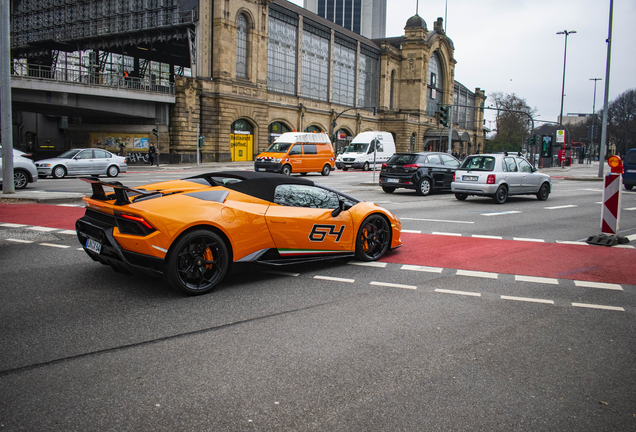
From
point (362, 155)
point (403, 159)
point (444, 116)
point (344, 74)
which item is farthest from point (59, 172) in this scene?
point (344, 74)

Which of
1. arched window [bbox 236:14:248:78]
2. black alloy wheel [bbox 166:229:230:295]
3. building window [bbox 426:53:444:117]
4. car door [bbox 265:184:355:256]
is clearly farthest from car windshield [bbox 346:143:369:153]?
building window [bbox 426:53:444:117]

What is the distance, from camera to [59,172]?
80.0ft

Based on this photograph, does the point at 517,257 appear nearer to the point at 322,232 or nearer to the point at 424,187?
the point at 322,232

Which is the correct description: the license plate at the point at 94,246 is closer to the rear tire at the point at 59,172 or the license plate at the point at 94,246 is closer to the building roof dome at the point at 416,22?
the rear tire at the point at 59,172

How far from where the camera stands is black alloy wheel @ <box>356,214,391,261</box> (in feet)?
23.6

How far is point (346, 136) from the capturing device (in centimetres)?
6281

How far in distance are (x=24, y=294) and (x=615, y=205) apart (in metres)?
9.16

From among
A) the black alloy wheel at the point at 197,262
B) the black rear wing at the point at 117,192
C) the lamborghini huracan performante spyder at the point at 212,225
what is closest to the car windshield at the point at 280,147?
the lamborghini huracan performante spyder at the point at 212,225

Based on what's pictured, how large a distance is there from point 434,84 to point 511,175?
6605 centimetres

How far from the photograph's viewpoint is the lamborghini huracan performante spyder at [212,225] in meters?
5.16

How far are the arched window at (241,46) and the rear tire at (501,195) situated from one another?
32366 mm

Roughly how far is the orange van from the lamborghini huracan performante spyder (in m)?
22.1

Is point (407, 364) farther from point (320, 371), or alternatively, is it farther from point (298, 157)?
point (298, 157)

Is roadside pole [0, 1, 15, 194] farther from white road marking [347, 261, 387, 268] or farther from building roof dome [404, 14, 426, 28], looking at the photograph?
building roof dome [404, 14, 426, 28]
